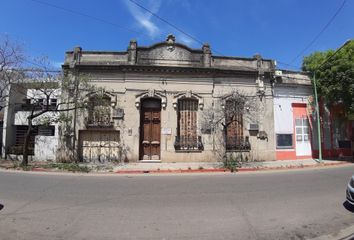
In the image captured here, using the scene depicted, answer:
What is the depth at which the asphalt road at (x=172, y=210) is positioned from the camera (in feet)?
17.3

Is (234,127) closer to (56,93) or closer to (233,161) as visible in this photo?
(233,161)

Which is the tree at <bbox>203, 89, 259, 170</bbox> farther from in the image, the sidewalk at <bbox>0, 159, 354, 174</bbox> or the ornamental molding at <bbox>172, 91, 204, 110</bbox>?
the sidewalk at <bbox>0, 159, 354, 174</bbox>

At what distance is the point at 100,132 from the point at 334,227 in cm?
1463

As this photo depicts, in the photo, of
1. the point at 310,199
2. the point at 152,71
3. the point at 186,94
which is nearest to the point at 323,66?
the point at 186,94

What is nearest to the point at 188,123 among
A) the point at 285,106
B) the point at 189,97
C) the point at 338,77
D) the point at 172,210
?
the point at 189,97

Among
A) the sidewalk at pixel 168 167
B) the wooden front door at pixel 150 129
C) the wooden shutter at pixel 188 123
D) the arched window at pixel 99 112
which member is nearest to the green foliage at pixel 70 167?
the sidewalk at pixel 168 167

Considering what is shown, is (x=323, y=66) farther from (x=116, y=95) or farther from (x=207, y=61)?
(x=116, y=95)

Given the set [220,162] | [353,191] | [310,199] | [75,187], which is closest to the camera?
[353,191]

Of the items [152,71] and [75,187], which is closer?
[75,187]

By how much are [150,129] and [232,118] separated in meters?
5.16

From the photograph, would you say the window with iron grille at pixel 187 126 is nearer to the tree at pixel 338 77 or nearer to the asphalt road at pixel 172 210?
the asphalt road at pixel 172 210

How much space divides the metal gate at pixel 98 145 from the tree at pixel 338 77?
13575mm

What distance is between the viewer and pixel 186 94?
59.4 ft

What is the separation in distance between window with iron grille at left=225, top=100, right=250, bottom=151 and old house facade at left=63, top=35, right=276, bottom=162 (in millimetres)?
64
